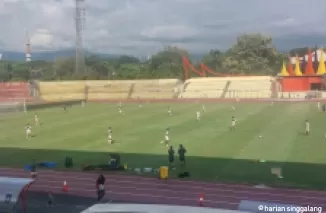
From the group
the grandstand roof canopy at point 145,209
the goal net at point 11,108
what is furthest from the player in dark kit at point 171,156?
the goal net at point 11,108

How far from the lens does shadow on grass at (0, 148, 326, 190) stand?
18.7 metres

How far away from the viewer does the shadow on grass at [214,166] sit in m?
18.7

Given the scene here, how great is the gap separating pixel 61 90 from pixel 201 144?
61491mm

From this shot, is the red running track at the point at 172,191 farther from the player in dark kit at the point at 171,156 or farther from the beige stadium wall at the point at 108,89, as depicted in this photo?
the beige stadium wall at the point at 108,89

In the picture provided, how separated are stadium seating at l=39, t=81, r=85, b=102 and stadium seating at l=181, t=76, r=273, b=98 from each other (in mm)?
20439

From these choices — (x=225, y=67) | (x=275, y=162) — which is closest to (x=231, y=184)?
(x=275, y=162)

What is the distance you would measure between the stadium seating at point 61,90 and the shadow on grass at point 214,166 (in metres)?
57.6

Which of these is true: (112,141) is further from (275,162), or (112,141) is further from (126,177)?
(275,162)

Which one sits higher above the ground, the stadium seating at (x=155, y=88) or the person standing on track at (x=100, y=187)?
the stadium seating at (x=155, y=88)

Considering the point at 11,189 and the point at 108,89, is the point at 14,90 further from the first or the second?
the point at 11,189

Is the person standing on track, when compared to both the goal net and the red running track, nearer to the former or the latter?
the red running track

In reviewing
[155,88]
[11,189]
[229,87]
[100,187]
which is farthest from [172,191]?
[155,88]

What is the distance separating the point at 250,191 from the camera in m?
17.0

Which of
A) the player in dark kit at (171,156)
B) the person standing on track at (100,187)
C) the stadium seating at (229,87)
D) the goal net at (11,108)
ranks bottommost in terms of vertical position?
the person standing on track at (100,187)
